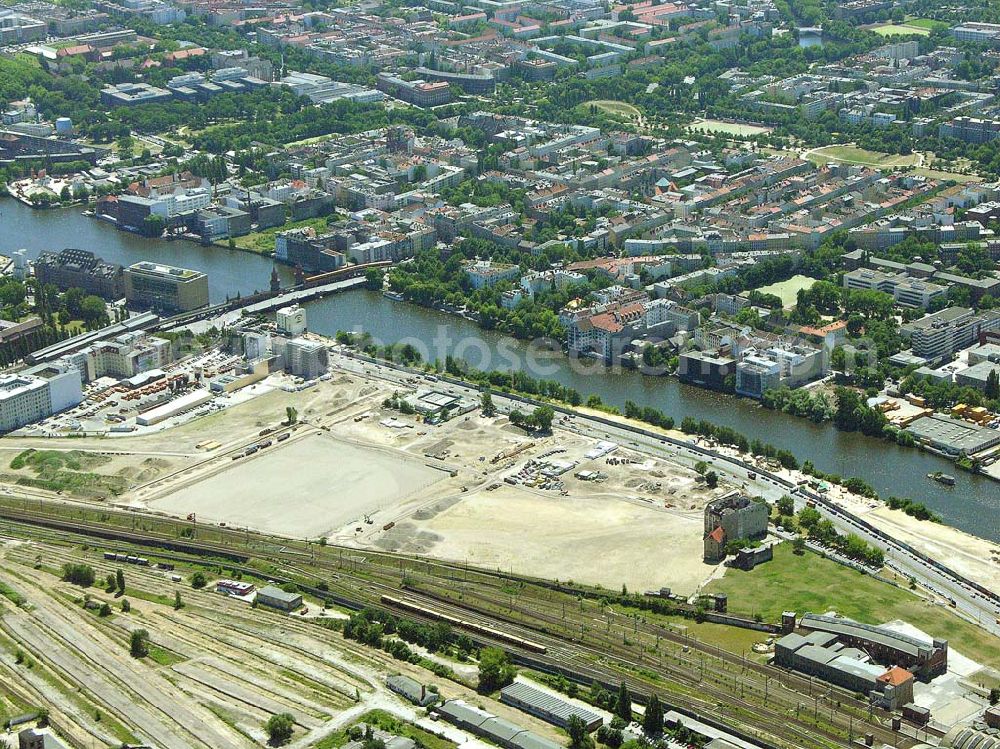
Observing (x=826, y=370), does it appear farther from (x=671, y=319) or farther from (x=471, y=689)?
(x=471, y=689)

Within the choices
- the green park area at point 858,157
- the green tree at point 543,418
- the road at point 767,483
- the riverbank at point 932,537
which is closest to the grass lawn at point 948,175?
the green park area at point 858,157

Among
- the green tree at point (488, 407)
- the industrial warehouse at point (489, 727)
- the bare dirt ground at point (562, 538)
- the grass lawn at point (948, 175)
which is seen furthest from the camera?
the grass lawn at point (948, 175)

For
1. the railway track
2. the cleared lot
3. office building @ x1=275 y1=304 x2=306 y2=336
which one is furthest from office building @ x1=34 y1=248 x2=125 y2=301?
the railway track

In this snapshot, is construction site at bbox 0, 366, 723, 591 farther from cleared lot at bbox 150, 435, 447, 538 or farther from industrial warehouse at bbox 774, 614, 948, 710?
industrial warehouse at bbox 774, 614, 948, 710

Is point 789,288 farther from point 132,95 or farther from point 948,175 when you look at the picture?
point 132,95

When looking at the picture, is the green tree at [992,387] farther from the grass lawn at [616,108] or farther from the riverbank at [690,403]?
the grass lawn at [616,108]

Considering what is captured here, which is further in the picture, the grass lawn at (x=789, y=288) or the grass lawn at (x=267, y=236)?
the grass lawn at (x=267, y=236)

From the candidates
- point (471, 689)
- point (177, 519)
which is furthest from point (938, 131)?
point (471, 689)

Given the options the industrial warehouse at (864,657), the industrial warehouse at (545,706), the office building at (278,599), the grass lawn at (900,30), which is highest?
the grass lawn at (900,30)
